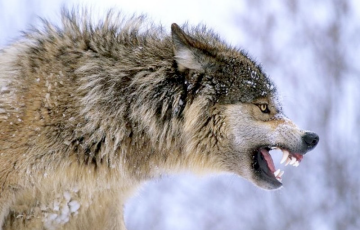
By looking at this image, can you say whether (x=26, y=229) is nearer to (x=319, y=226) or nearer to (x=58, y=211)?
(x=58, y=211)

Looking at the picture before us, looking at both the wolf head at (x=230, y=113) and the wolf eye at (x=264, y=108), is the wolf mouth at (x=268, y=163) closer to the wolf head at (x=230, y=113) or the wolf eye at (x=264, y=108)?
the wolf head at (x=230, y=113)

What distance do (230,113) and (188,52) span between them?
588 mm

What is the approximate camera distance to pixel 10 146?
484 cm

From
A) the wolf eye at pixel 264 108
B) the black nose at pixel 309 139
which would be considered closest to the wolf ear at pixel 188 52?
the wolf eye at pixel 264 108

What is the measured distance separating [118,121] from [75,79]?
0.47 metres

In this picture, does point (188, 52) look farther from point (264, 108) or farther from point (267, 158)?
point (267, 158)

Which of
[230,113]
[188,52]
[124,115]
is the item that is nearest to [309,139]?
[230,113]

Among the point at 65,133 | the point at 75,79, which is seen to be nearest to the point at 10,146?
the point at 65,133

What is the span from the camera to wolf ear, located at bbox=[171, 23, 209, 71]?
5.15 meters

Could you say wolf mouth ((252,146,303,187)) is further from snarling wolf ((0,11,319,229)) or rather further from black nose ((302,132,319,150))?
black nose ((302,132,319,150))

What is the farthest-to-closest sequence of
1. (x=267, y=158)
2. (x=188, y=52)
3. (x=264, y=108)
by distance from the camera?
(x=267, y=158) → (x=264, y=108) → (x=188, y=52)

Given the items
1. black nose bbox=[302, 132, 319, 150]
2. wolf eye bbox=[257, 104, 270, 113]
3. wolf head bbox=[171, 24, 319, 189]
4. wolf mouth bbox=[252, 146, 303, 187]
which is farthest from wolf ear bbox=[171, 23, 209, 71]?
black nose bbox=[302, 132, 319, 150]

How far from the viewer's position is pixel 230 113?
17.3ft

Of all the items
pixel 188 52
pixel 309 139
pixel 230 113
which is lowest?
pixel 230 113
